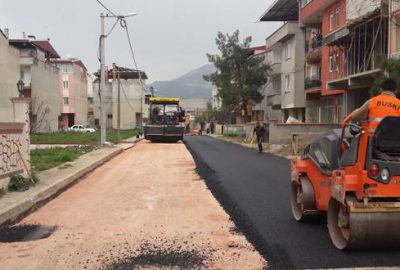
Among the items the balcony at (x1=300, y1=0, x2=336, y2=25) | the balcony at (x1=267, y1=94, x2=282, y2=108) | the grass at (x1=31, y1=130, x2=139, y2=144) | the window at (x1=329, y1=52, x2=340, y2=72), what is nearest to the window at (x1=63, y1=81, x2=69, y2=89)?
the grass at (x1=31, y1=130, x2=139, y2=144)

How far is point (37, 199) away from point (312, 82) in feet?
108

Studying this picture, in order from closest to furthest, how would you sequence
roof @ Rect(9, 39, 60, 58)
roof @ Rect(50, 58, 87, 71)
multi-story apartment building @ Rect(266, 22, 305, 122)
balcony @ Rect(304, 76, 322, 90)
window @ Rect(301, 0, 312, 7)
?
window @ Rect(301, 0, 312, 7)
balcony @ Rect(304, 76, 322, 90)
multi-story apartment building @ Rect(266, 22, 305, 122)
roof @ Rect(9, 39, 60, 58)
roof @ Rect(50, 58, 87, 71)

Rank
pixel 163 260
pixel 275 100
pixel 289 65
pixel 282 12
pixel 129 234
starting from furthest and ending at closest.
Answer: pixel 275 100, pixel 282 12, pixel 289 65, pixel 129 234, pixel 163 260

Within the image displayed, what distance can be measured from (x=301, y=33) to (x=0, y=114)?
25.5 metres

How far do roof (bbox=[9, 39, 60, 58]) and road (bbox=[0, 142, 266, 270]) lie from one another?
1988 inches

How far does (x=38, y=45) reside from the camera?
65562mm

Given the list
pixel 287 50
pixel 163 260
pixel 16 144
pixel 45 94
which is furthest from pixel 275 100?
→ pixel 163 260

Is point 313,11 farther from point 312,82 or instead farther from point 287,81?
point 287,81

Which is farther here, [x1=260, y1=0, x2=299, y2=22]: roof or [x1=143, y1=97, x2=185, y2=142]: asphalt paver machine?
[x1=260, y1=0, x2=299, y2=22]: roof

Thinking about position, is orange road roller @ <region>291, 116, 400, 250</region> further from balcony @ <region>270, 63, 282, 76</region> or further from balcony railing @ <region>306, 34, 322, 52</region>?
balcony @ <region>270, 63, 282, 76</region>

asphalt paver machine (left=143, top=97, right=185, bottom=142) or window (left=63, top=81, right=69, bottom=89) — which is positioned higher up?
window (left=63, top=81, right=69, bottom=89)

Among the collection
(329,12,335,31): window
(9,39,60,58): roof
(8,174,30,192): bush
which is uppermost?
(9,39,60,58): roof

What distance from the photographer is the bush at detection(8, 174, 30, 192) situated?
11.8 metres

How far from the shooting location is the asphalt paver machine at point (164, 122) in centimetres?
4003
